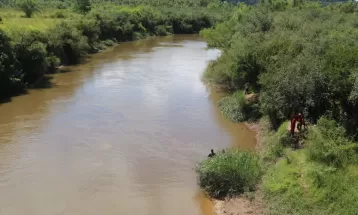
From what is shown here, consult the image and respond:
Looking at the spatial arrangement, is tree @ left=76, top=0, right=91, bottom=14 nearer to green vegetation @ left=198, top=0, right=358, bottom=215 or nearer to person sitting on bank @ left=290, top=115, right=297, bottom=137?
green vegetation @ left=198, top=0, right=358, bottom=215

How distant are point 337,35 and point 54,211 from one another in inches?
885

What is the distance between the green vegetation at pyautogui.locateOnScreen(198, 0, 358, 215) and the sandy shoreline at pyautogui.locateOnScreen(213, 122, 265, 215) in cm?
46

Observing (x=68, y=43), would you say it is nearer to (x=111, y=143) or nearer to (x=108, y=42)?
(x=108, y=42)

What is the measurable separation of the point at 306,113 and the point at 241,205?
7.16 m

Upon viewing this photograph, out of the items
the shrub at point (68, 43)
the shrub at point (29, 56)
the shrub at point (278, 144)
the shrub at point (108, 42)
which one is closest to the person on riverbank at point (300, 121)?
the shrub at point (278, 144)

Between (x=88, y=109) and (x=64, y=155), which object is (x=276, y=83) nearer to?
(x=64, y=155)

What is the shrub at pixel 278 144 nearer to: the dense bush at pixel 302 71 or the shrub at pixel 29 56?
the dense bush at pixel 302 71

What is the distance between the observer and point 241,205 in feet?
61.3

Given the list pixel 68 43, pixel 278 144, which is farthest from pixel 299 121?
pixel 68 43

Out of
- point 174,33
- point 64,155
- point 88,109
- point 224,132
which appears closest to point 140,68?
point 88,109

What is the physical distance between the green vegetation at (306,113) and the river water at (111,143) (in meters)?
2.68

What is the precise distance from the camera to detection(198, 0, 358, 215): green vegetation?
54.6ft

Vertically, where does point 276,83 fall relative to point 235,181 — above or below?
above

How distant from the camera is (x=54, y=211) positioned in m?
19.0
